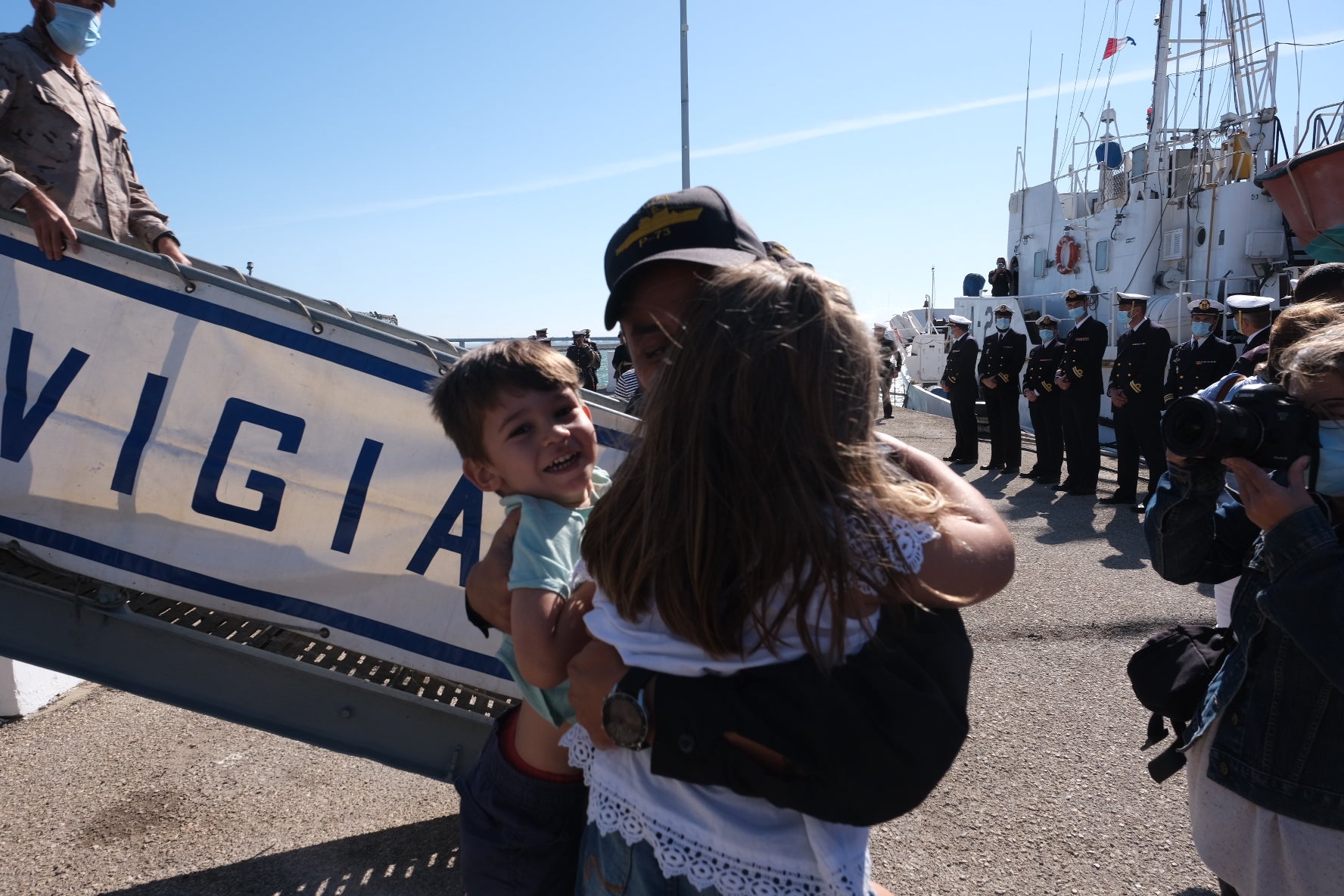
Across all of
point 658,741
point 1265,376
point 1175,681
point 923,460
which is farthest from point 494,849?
point 1265,376

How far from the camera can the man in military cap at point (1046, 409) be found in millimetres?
10352

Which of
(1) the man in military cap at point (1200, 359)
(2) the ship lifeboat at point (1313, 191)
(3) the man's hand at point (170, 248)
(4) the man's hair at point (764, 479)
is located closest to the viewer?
(4) the man's hair at point (764, 479)

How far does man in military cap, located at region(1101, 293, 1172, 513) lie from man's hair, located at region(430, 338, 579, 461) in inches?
346

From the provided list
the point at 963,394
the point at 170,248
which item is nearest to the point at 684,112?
the point at 963,394

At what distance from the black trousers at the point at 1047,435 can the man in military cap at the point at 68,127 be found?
923 centimetres

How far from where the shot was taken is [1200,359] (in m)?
8.79

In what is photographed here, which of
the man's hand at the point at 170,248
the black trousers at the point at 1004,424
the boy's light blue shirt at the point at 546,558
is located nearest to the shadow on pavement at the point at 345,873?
the boy's light blue shirt at the point at 546,558

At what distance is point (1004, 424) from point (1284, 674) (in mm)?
9993

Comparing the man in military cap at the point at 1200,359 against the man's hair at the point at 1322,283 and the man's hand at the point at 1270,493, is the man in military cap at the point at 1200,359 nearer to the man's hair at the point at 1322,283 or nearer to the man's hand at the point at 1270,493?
the man's hair at the point at 1322,283

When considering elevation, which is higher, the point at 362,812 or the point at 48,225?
the point at 48,225

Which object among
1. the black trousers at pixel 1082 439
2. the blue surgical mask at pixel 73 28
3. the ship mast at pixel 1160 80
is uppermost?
the ship mast at pixel 1160 80

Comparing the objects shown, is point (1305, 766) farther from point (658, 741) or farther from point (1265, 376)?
point (658, 741)

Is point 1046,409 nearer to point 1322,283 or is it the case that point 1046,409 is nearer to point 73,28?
point 1322,283

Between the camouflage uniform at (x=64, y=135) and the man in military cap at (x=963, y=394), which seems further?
the man in military cap at (x=963, y=394)
